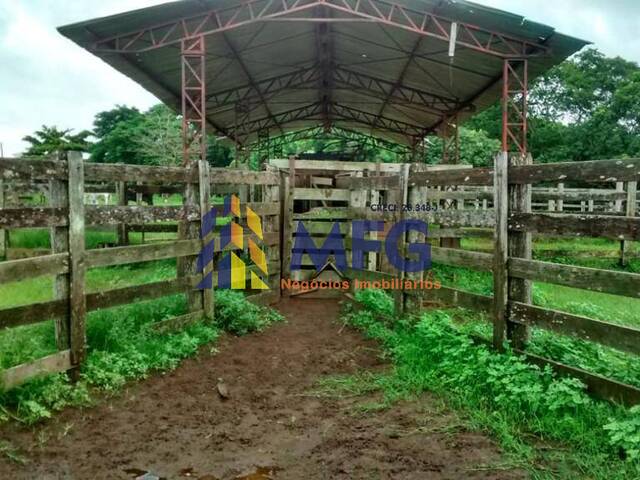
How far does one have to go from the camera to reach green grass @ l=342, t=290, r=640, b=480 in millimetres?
3176

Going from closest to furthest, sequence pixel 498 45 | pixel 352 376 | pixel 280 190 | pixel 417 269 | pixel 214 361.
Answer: pixel 352 376 < pixel 214 361 < pixel 417 269 < pixel 280 190 < pixel 498 45

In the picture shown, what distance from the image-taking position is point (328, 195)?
814 cm

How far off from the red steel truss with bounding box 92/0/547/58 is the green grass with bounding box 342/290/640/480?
7.24 meters

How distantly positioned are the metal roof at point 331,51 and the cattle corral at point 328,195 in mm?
62

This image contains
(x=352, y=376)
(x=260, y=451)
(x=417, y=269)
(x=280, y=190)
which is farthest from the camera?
(x=280, y=190)

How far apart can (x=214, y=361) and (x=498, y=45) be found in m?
9.86

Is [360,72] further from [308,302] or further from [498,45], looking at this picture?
[308,302]

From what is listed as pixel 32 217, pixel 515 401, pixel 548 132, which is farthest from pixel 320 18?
pixel 548 132

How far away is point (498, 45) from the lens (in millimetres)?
11664

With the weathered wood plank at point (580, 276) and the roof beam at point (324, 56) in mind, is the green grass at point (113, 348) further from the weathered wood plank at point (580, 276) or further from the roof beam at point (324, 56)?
the roof beam at point (324, 56)

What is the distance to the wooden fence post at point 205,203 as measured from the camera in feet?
19.9

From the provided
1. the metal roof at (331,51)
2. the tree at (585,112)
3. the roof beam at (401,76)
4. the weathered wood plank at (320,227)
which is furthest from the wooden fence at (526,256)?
the tree at (585,112)

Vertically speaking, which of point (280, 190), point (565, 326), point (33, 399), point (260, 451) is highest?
point (280, 190)

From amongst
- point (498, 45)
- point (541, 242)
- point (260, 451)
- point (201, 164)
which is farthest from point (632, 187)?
point (260, 451)
